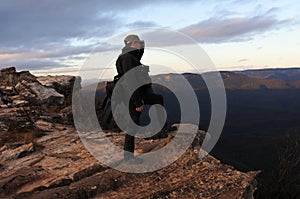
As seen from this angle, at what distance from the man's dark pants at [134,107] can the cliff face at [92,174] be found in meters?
0.79

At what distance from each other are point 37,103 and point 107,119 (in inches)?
312

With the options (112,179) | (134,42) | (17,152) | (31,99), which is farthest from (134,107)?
(31,99)

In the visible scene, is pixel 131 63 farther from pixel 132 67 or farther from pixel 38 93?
pixel 38 93

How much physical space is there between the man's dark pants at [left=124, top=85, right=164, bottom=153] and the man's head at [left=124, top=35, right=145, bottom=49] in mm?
1135

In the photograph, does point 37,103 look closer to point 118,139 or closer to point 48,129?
point 48,129

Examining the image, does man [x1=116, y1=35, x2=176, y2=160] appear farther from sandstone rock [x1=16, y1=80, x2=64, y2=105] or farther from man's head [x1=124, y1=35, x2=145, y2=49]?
sandstone rock [x1=16, y1=80, x2=64, y2=105]

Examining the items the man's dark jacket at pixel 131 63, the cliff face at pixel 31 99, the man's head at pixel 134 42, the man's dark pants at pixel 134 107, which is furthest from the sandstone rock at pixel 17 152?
the man's head at pixel 134 42

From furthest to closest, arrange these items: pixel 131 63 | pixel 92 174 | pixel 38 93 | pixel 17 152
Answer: pixel 38 93
pixel 17 152
pixel 92 174
pixel 131 63

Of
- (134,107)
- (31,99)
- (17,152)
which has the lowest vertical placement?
(17,152)

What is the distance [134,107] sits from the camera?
8.87 meters

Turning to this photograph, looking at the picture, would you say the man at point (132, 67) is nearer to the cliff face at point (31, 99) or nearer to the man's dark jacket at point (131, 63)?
the man's dark jacket at point (131, 63)

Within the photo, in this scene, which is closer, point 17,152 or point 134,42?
point 134,42

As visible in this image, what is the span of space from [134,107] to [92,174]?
2.16 m

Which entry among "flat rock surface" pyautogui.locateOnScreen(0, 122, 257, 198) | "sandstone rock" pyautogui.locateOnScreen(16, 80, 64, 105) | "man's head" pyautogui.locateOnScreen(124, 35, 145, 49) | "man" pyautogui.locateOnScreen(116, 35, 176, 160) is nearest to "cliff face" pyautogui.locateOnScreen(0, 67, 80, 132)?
"sandstone rock" pyautogui.locateOnScreen(16, 80, 64, 105)
